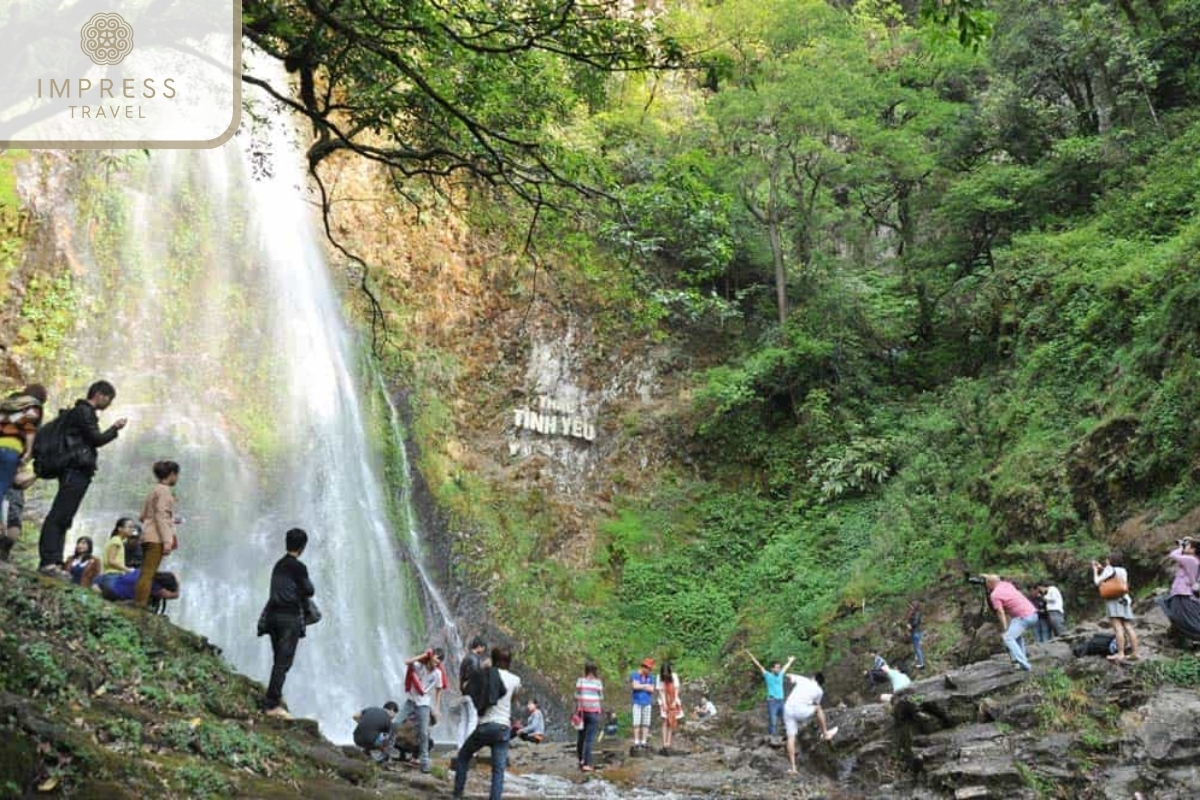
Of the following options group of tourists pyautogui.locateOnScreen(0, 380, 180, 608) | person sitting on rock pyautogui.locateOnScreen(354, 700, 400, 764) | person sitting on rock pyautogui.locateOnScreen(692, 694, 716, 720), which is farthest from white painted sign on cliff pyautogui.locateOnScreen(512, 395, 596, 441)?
group of tourists pyautogui.locateOnScreen(0, 380, 180, 608)

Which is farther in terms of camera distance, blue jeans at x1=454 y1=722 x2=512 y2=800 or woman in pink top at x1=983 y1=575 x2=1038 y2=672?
woman in pink top at x1=983 y1=575 x2=1038 y2=672

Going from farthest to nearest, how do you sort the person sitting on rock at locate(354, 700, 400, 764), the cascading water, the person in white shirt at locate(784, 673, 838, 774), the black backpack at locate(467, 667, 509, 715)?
the cascading water
the person in white shirt at locate(784, 673, 838, 774)
the person sitting on rock at locate(354, 700, 400, 764)
the black backpack at locate(467, 667, 509, 715)

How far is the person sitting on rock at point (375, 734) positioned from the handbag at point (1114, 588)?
7177 mm

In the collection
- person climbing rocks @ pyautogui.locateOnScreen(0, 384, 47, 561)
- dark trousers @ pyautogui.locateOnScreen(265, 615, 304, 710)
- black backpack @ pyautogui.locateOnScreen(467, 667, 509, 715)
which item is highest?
person climbing rocks @ pyautogui.locateOnScreen(0, 384, 47, 561)

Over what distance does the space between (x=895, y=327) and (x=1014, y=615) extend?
12676 millimetres

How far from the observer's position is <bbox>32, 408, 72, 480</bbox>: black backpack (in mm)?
7262

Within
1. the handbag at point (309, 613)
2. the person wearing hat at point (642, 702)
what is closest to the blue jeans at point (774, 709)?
the person wearing hat at point (642, 702)

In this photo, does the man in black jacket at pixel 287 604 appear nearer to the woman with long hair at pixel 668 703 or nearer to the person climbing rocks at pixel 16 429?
the person climbing rocks at pixel 16 429

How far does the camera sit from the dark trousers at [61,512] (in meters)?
7.34

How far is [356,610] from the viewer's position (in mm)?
17234

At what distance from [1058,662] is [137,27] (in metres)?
9.78

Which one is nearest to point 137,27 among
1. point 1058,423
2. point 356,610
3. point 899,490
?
point 356,610

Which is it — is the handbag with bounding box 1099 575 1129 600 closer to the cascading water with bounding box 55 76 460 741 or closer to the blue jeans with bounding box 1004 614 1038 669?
the blue jeans with bounding box 1004 614 1038 669

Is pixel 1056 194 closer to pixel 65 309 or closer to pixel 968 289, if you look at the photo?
pixel 968 289
